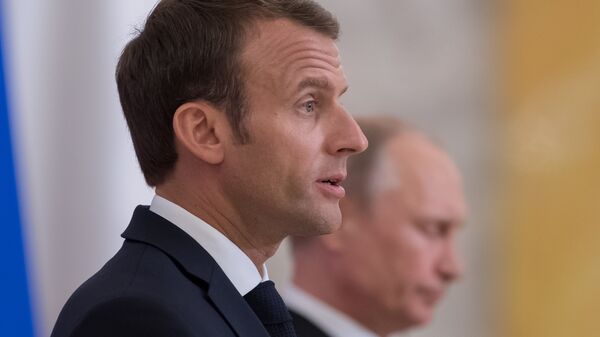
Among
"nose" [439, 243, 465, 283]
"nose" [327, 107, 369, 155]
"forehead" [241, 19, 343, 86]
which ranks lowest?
"nose" [327, 107, 369, 155]

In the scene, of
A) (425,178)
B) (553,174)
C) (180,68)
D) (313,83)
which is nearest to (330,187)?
(313,83)

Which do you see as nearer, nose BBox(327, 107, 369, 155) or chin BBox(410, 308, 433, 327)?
nose BBox(327, 107, 369, 155)

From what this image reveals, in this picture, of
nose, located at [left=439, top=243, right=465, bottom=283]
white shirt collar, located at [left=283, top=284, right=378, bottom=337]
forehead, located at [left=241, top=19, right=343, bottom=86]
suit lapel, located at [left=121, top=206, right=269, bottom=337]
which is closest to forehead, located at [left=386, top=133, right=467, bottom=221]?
nose, located at [left=439, top=243, right=465, bottom=283]

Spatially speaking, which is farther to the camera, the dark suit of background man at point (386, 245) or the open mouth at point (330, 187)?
the dark suit of background man at point (386, 245)

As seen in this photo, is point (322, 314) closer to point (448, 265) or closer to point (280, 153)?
point (448, 265)

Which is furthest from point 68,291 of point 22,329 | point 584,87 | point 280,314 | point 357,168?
point 584,87

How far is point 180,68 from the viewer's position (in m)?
1.60

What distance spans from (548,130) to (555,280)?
531 mm

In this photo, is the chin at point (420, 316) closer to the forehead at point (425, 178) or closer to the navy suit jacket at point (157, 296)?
the forehead at point (425, 178)

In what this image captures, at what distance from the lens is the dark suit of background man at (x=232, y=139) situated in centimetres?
155

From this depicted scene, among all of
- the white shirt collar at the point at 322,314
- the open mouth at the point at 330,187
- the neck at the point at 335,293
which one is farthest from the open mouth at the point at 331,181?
the neck at the point at 335,293

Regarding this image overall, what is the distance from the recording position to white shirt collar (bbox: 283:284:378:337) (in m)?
2.84

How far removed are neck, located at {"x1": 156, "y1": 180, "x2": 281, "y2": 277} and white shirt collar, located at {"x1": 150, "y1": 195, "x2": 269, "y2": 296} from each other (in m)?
0.01

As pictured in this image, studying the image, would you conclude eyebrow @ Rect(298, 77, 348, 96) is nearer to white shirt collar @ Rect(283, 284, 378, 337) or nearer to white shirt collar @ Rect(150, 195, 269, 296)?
white shirt collar @ Rect(150, 195, 269, 296)
